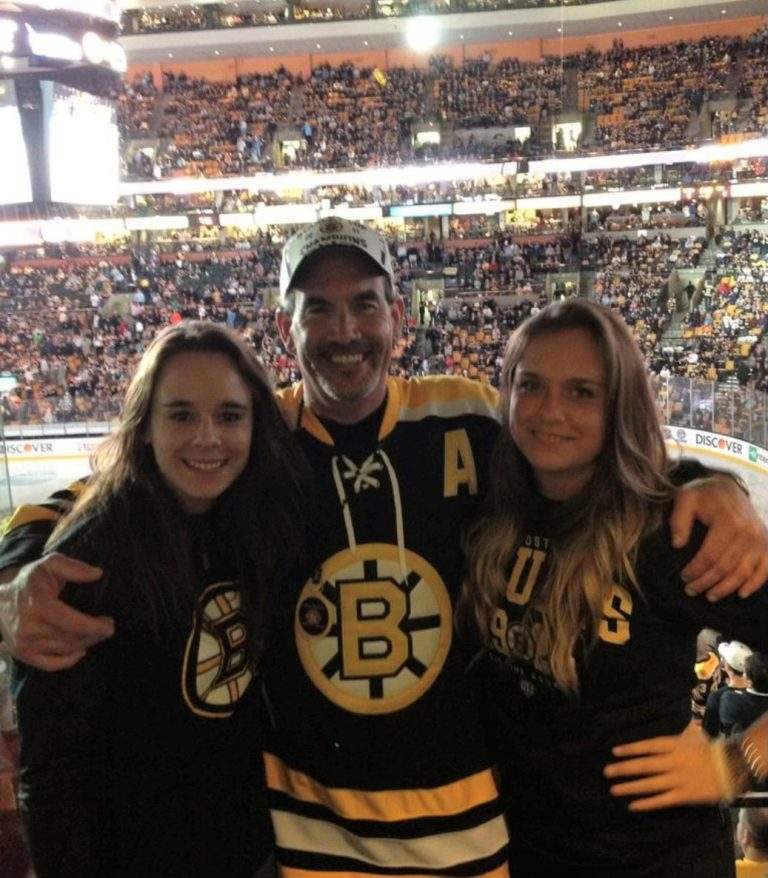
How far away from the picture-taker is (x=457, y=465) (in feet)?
5.76

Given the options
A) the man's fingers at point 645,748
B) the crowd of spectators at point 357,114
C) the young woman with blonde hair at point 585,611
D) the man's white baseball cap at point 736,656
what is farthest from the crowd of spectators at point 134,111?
the man's fingers at point 645,748

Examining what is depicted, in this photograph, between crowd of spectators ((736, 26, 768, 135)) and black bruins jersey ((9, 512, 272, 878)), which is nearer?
black bruins jersey ((9, 512, 272, 878))

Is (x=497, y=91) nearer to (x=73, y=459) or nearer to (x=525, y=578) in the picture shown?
(x=73, y=459)

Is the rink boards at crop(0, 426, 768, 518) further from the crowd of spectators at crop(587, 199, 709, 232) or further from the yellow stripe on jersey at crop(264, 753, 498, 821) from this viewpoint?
the crowd of spectators at crop(587, 199, 709, 232)

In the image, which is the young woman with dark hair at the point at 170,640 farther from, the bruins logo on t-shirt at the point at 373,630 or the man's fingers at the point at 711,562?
the man's fingers at the point at 711,562

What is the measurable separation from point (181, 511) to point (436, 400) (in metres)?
0.62

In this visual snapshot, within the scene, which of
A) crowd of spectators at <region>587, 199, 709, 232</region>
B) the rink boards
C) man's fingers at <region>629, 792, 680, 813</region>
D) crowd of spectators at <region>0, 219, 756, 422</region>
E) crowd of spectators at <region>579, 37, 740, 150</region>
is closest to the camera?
man's fingers at <region>629, 792, 680, 813</region>

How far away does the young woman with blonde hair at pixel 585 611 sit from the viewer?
1424 millimetres

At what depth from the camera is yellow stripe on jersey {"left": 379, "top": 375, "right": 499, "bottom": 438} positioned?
5.92 feet

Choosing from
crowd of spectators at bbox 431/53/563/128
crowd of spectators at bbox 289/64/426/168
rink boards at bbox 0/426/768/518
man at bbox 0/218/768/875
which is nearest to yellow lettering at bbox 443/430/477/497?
man at bbox 0/218/768/875

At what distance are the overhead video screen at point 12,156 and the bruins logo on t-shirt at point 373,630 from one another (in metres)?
9.45

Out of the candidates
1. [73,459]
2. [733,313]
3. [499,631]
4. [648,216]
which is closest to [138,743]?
[499,631]

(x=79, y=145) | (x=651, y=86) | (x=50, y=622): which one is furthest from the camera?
(x=651, y=86)

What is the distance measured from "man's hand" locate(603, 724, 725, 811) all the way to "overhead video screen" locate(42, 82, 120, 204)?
390 inches
